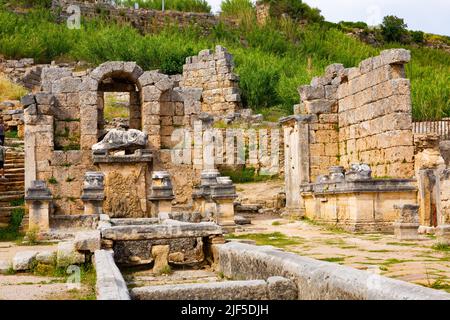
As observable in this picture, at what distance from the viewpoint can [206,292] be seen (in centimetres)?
559

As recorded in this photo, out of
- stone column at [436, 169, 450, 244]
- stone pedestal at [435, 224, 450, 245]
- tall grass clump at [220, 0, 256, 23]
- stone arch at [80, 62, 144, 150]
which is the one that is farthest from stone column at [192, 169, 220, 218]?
tall grass clump at [220, 0, 256, 23]

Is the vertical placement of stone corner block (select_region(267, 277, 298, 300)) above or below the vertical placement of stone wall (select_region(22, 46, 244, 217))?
below

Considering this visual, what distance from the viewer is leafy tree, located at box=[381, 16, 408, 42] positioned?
44.6 meters

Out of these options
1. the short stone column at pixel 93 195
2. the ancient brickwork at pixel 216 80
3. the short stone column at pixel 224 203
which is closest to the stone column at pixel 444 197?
the short stone column at pixel 224 203

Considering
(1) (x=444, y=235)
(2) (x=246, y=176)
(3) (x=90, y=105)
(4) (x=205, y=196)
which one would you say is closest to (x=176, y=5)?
(2) (x=246, y=176)

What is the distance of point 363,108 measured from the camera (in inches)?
677

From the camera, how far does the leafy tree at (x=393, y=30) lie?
4456 cm

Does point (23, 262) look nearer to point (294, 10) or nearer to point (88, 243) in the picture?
point (88, 243)

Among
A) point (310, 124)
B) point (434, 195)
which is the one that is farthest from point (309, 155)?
point (434, 195)

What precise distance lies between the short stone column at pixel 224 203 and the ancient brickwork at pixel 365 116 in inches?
159

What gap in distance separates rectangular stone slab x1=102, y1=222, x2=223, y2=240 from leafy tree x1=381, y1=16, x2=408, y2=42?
38232mm

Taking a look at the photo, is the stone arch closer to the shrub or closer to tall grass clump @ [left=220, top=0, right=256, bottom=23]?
tall grass clump @ [left=220, top=0, right=256, bottom=23]

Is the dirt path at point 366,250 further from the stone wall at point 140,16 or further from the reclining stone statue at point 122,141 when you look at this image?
the stone wall at point 140,16

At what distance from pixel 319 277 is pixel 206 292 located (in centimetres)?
95
